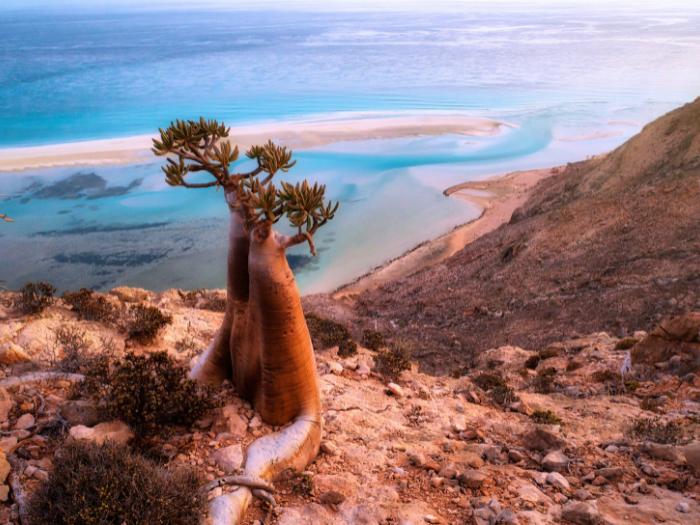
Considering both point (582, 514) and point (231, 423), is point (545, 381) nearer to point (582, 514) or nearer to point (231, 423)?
point (582, 514)

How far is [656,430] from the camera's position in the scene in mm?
7055

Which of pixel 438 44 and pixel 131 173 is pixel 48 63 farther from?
pixel 438 44

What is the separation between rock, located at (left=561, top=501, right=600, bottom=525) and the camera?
15.7 feet

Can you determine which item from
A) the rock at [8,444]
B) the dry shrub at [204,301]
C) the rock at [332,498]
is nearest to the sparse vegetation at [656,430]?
the rock at [332,498]

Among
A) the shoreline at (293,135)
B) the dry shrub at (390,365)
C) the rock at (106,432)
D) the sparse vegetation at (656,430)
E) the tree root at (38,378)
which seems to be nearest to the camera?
the rock at (106,432)

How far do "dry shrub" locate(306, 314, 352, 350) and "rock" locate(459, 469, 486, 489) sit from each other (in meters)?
5.79

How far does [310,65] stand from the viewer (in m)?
92.4

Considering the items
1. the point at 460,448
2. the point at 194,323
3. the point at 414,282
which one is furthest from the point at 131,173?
the point at 460,448

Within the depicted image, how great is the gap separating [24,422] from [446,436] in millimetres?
5058

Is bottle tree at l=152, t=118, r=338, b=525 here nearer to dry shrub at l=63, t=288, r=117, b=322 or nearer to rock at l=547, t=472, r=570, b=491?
rock at l=547, t=472, r=570, b=491

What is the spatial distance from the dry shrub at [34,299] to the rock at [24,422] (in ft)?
14.9

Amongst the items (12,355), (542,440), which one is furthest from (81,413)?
(542,440)

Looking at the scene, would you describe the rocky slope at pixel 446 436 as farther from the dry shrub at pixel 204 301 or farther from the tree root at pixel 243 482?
the dry shrub at pixel 204 301

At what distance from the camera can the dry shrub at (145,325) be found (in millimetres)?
9258
